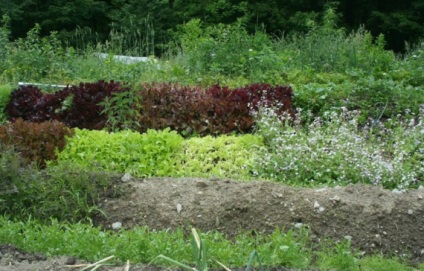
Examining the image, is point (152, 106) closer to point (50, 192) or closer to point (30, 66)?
point (50, 192)

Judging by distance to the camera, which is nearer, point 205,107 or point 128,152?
point 128,152

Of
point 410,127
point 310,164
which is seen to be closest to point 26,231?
point 310,164

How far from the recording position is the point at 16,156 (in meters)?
6.69

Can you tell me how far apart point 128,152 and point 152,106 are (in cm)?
172

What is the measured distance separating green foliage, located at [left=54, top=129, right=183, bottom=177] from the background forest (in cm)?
1448

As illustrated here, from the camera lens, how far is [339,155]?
7.90m

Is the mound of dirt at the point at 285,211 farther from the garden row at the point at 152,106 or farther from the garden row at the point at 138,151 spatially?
the garden row at the point at 152,106

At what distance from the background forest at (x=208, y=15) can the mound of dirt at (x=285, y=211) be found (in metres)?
16.3

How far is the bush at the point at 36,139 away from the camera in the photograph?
7949 mm

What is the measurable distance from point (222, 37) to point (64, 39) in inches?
413

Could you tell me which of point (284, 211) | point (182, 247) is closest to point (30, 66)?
point (284, 211)

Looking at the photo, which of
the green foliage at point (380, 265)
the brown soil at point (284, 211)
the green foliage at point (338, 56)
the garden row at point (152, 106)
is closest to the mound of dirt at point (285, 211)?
the brown soil at point (284, 211)

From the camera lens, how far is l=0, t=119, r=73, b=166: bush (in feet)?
26.1

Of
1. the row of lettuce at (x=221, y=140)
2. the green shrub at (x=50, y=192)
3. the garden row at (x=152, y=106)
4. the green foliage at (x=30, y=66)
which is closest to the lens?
the green shrub at (x=50, y=192)
